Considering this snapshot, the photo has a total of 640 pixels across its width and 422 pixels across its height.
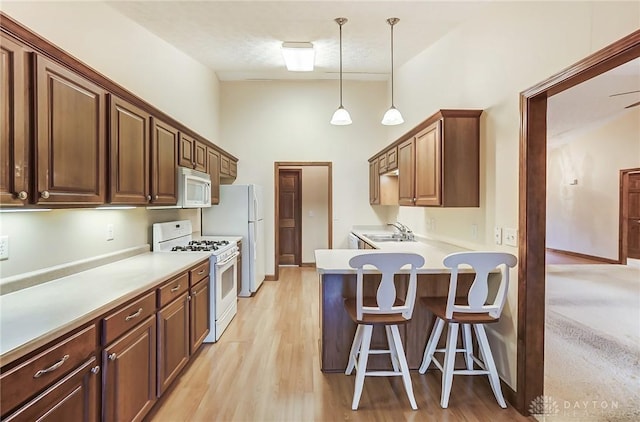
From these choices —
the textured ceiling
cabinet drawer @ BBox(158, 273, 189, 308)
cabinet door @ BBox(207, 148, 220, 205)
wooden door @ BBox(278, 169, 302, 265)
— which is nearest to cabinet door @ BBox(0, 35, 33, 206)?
cabinet drawer @ BBox(158, 273, 189, 308)

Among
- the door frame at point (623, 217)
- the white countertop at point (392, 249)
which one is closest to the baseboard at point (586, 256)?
the door frame at point (623, 217)

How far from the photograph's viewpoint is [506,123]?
235 cm

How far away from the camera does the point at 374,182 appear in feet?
17.6

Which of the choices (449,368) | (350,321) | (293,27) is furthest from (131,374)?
(293,27)

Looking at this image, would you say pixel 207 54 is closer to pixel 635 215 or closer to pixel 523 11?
pixel 523 11

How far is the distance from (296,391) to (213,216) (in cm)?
302

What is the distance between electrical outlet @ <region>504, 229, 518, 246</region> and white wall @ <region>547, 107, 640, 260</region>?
615cm

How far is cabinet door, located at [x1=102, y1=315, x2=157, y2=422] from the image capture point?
1578 millimetres

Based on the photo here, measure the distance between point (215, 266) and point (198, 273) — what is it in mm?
333

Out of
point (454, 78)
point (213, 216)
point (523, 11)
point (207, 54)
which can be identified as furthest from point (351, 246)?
point (523, 11)

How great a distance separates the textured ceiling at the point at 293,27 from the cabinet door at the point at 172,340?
8.14 feet

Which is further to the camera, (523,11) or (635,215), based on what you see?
(635,215)

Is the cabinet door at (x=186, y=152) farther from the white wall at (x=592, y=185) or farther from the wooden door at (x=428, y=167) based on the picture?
the white wall at (x=592, y=185)

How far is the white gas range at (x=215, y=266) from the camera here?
317 centimetres
